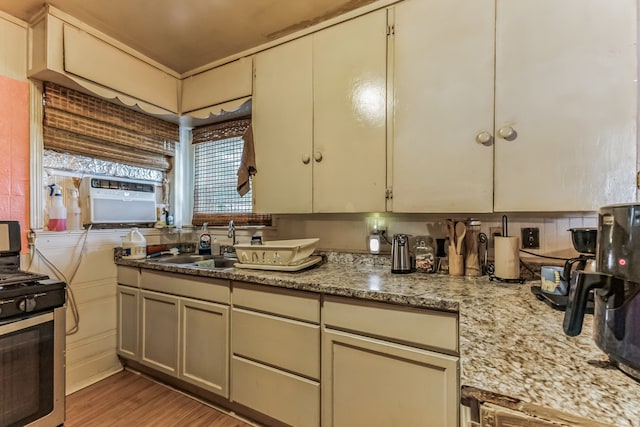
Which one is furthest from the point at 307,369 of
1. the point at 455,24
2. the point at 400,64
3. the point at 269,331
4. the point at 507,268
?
the point at 455,24

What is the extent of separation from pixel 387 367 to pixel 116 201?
2143 millimetres

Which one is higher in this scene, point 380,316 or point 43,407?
point 380,316

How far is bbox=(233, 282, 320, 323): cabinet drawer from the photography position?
142cm

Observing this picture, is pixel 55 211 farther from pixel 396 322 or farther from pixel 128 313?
pixel 396 322

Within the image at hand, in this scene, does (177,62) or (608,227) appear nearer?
(608,227)

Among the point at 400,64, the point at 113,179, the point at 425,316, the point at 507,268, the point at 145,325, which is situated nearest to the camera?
the point at 425,316

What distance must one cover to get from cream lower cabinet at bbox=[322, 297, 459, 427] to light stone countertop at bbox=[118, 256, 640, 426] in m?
0.08

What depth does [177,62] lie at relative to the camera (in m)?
2.26

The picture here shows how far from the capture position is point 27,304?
1.40 metres

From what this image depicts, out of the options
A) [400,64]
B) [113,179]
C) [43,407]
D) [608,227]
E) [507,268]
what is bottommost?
[43,407]

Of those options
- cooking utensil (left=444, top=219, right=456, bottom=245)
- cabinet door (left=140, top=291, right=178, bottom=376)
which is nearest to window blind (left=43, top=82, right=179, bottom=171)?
cabinet door (left=140, top=291, right=178, bottom=376)

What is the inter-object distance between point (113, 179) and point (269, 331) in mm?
1675

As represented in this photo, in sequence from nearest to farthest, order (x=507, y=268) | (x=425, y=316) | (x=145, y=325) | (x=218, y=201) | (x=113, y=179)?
(x=425, y=316) → (x=507, y=268) → (x=145, y=325) → (x=113, y=179) → (x=218, y=201)

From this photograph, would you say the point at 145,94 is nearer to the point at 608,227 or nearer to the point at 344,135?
the point at 344,135
